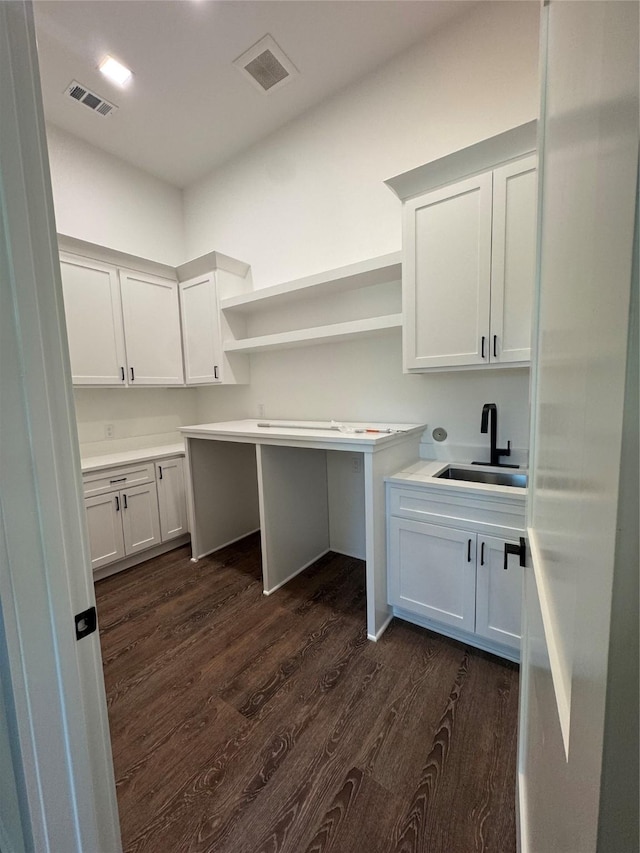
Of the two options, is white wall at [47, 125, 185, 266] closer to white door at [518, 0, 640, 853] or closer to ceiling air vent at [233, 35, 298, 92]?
ceiling air vent at [233, 35, 298, 92]

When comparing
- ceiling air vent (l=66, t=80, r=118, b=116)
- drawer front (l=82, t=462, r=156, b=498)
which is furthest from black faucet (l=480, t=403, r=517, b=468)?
ceiling air vent (l=66, t=80, r=118, b=116)

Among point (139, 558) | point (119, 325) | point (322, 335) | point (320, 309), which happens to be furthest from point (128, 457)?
point (320, 309)

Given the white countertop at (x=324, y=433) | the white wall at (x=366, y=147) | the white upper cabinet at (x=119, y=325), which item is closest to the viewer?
the white countertop at (x=324, y=433)

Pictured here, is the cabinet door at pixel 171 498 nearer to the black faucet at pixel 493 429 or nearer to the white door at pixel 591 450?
the black faucet at pixel 493 429

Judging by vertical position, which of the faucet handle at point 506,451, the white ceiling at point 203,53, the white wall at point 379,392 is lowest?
the faucet handle at point 506,451

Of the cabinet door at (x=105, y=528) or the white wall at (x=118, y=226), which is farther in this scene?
the white wall at (x=118, y=226)

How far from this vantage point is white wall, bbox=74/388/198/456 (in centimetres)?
300

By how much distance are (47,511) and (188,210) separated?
4.02m

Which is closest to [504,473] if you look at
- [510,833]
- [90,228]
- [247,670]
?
[510,833]

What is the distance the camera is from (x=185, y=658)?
1806 millimetres

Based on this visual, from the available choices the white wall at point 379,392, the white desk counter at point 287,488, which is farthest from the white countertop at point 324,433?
the white wall at point 379,392

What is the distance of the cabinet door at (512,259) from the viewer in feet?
5.26

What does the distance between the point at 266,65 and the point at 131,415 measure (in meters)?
2.95

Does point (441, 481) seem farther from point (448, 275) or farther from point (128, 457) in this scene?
point (128, 457)
